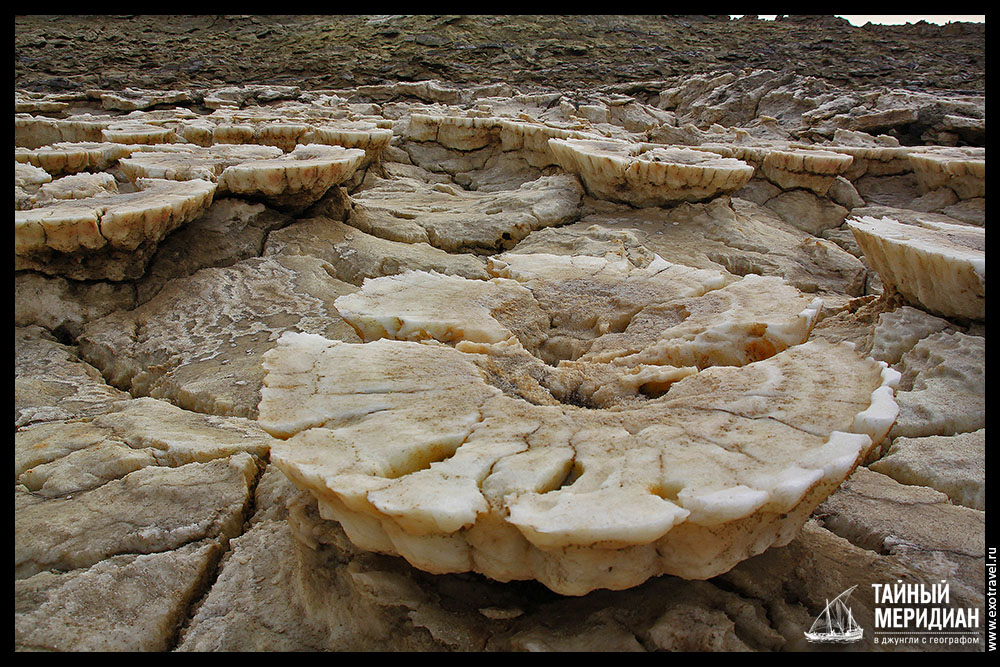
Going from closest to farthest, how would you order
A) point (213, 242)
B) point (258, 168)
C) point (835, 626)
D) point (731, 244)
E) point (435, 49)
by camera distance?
point (835, 626) → point (213, 242) → point (258, 168) → point (731, 244) → point (435, 49)

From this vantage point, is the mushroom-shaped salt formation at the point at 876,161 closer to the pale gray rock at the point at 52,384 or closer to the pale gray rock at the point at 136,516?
the pale gray rock at the point at 136,516

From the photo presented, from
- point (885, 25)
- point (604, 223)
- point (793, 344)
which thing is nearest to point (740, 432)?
point (793, 344)

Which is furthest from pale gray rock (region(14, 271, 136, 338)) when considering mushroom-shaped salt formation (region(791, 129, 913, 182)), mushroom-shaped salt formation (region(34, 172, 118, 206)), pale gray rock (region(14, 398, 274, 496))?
mushroom-shaped salt formation (region(791, 129, 913, 182))

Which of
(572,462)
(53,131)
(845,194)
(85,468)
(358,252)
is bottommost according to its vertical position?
(85,468)

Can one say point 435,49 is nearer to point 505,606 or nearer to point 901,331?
point 901,331

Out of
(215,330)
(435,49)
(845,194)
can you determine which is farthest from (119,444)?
(435,49)

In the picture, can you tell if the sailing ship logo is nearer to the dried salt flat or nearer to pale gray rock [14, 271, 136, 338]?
pale gray rock [14, 271, 136, 338]
